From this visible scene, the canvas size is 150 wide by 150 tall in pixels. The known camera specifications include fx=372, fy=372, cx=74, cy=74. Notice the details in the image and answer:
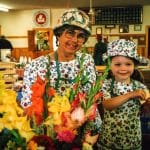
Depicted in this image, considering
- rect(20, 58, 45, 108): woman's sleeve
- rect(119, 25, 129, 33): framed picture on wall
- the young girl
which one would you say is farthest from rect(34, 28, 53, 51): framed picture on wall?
rect(20, 58, 45, 108): woman's sleeve

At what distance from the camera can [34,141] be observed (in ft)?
3.31

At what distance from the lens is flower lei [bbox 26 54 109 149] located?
1020 millimetres

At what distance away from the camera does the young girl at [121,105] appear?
1.91 meters

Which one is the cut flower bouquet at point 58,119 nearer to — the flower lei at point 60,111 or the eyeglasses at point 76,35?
the flower lei at point 60,111

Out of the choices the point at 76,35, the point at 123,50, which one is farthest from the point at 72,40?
the point at 123,50

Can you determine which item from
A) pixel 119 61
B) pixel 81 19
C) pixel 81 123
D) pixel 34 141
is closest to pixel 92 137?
pixel 81 123

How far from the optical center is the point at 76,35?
1.70m

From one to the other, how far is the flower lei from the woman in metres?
0.48

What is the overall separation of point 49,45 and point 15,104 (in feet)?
42.7

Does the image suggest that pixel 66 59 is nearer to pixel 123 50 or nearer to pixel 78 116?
pixel 123 50

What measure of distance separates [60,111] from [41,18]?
1334cm

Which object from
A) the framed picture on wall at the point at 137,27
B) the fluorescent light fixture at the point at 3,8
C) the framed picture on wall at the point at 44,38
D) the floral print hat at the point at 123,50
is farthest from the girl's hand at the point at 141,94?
the framed picture on wall at the point at 44,38

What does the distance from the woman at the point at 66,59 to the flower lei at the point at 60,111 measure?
477 millimetres

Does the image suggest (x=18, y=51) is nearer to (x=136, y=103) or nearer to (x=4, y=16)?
(x=4, y=16)
